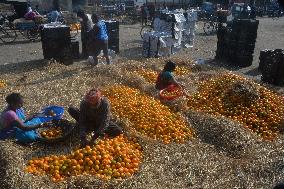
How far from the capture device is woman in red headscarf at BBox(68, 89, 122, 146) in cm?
720

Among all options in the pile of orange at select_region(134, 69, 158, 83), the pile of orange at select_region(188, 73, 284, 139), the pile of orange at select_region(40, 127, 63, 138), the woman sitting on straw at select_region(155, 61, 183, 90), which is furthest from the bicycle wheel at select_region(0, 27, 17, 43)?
the pile of orange at select_region(188, 73, 284, 139)

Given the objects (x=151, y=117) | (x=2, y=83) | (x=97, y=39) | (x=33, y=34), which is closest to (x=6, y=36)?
(x=33, y=34)

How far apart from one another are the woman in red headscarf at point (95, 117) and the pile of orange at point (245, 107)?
296 centimetres

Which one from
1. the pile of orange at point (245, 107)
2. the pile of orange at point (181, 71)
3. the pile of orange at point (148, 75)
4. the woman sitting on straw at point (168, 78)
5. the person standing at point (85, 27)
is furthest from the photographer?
the person standing at point (85, 27)

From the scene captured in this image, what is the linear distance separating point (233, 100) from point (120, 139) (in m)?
3.80

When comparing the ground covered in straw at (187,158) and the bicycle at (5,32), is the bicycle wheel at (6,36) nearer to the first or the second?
the bicycle at (5,32)

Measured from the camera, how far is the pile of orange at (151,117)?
7.91 metres

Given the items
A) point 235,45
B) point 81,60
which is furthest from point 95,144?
point 235,45

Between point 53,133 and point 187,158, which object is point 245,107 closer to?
point 187,158

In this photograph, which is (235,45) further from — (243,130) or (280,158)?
(280,158)

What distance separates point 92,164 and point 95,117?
1477 mm

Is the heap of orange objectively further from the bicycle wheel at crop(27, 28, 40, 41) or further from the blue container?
the bicycle wheel at crop(27, 28, 40, 41)

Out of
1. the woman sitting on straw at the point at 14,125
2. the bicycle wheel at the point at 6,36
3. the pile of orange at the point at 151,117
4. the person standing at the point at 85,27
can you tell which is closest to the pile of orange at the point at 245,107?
the pile of orange at the point at 151,117

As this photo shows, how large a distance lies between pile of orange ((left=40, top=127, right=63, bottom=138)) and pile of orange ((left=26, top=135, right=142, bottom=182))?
1.07 meters
